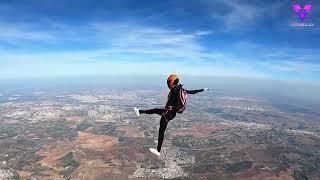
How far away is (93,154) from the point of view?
167 m

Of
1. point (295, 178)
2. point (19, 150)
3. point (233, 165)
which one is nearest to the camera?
point (295, 178)

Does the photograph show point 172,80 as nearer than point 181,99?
Yes

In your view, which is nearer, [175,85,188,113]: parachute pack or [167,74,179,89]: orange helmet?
[167,74,179,89]: orange helmet

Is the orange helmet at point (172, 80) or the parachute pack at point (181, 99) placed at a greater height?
the orange helmet at point (172, 80)

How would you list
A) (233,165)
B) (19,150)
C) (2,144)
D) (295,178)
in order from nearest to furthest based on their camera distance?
1. (295,178)
2. (233,165)
3. (19,150)
4. (2,144)

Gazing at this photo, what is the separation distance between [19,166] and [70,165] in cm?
2573

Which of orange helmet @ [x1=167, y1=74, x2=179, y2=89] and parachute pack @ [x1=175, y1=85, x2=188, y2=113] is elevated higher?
orange helmet @ [x1=167, y1=74, x2=179, y2=89]

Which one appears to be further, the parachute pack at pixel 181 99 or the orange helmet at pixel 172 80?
the parachute pack at pixel 181 99

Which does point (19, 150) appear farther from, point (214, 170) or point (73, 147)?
point (214, 170)

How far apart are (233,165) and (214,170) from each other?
621 inches

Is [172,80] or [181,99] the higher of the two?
[172,80]

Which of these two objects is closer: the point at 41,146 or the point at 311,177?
the point at 311,177

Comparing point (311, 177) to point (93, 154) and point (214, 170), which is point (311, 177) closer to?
point (214, 170)

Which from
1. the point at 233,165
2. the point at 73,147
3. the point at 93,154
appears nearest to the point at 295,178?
the point at 233,165
